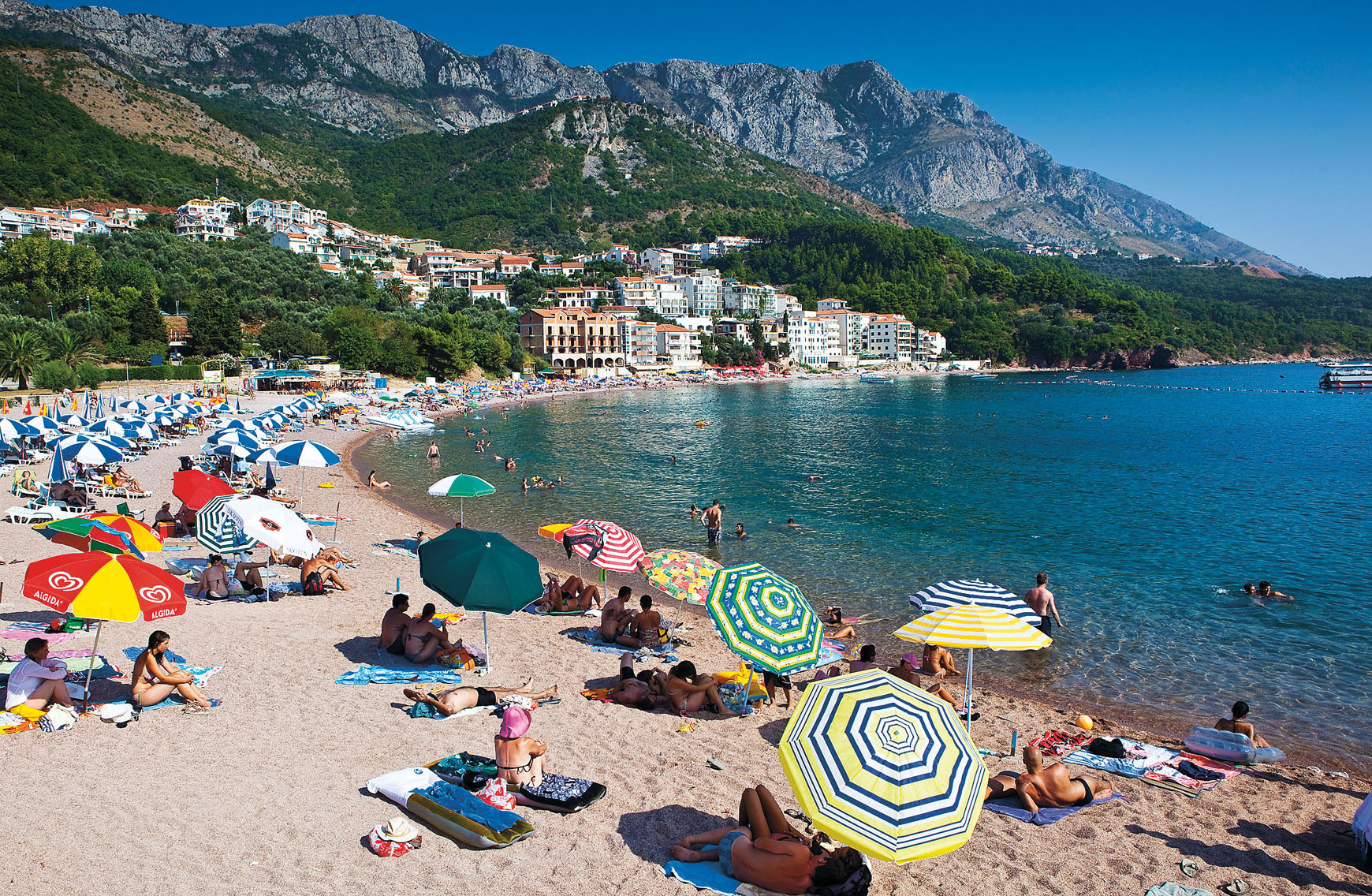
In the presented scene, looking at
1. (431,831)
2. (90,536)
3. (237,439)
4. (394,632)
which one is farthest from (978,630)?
(237,439)

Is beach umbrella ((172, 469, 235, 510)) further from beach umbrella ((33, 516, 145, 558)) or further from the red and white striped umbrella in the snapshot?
the red and white striped umbrella

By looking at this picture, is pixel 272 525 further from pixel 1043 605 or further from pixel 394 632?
pixel 1043 605

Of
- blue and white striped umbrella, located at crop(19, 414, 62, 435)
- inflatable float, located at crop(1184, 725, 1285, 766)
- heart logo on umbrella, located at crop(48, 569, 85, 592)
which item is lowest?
inflatable float, located at crop(1184, 725, 1285, 766)

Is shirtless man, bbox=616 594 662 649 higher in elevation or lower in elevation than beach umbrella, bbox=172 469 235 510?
lower

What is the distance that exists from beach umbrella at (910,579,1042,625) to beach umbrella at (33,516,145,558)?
29.3 feet

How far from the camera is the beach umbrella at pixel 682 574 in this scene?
10.1 m

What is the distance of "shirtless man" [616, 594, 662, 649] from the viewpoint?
32.7 feet

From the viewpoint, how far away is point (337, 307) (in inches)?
2763

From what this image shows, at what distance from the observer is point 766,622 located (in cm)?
735

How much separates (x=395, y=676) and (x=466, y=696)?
120 cm

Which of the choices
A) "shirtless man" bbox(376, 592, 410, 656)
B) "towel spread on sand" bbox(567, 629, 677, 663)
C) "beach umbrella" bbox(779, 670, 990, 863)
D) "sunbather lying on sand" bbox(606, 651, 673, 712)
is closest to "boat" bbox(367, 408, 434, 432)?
"towel spread on sand" bbox(567, 629, 677, 663)

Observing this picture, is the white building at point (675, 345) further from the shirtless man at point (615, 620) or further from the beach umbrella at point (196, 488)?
the shirtless man at point (615, 620)

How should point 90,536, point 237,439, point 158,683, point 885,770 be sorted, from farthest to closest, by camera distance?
1. point 237,439
2. point 90,536
3. point 158,683
4. point 885,770

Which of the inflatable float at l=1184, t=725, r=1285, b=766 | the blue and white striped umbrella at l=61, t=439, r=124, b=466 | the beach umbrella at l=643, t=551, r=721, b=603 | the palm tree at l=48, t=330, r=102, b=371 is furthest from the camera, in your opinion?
the palm tree at l=48, t=330, r=102, b=371
